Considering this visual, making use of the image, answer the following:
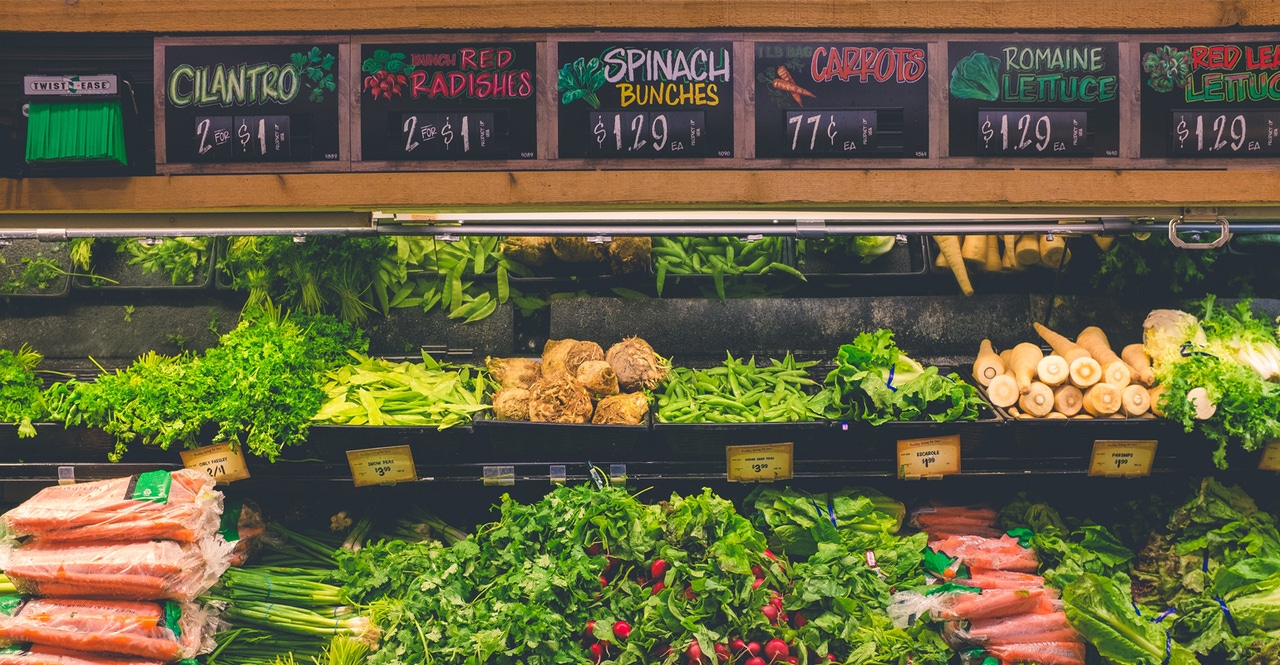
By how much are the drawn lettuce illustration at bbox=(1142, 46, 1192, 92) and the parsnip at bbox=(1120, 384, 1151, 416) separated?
1.13 meters

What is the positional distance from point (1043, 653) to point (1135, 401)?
994mm

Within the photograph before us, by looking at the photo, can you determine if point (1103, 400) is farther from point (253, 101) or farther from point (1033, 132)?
point (253, 101)

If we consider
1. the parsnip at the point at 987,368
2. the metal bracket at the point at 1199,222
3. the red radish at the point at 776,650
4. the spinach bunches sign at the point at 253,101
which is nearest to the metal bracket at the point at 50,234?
the spinach bunches sign at the point at 253,101

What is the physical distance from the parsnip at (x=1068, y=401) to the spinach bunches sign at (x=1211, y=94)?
0.98m

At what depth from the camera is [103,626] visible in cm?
272

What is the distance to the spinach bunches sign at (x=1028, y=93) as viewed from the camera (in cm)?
258

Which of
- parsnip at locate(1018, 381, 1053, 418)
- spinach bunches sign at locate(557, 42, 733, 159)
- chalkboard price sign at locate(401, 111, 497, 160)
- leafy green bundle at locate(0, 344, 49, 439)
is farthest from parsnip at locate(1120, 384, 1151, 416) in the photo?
leafy green bundle at locate(0, 344, 49, 439)

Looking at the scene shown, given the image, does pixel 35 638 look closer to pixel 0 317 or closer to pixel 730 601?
pixel 0 317

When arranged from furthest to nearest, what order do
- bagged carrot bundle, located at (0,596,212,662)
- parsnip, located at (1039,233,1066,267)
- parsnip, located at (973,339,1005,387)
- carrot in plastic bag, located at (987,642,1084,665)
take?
parsnip, located at (1039,233,1066,267) < parsnip, located at (973,339,1005,387) < carrot in plastic bag, located at (987,642,1084,665) < bagged carrot bundle, located at (0,596,212,662)

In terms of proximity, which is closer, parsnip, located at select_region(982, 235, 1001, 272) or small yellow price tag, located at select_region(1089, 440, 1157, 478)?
small yellow price tag, located at select_region(1089, 440, 1157, 478)

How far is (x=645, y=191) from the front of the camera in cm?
261

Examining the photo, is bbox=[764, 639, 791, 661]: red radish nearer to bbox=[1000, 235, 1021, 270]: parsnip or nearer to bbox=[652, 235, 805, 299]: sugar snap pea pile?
bbox=[652, 235, 805, 299]: sugar snap pea pile

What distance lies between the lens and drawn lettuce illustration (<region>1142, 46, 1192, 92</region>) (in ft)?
8.46

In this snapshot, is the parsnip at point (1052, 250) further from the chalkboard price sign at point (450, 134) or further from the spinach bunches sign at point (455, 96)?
the chalkboard price sign at point (450, 134)
